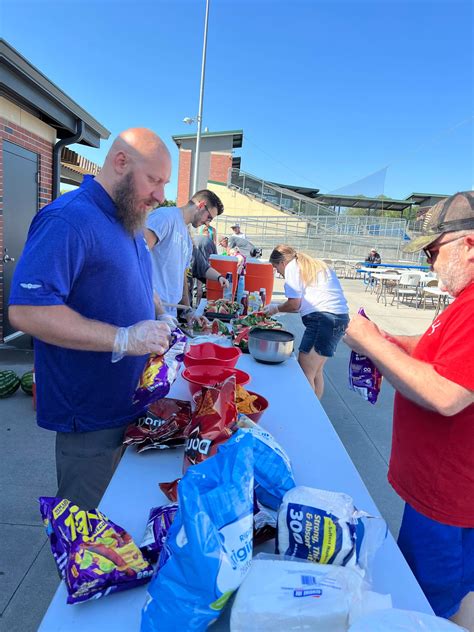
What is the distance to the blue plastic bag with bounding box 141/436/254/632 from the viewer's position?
2.27ft

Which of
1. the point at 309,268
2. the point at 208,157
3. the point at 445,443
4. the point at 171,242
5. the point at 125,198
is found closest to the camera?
the point at 445,443

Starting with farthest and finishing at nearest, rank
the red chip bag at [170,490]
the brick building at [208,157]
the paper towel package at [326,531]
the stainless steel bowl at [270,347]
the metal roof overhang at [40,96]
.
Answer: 1. the brick building at [208,157]
2. the metal roof overhang at [40,96]
3. the stainless steel bowl at [270,347]
4. the red chip bag at [170,490]
5. the paper towel package at [326,531]

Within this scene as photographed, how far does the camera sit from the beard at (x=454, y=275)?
1347 millimetres

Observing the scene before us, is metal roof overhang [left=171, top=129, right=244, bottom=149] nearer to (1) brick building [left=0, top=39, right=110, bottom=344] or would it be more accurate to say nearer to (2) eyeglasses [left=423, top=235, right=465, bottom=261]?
(1) brick building [left=0, top=39, right=110, bottom=344]

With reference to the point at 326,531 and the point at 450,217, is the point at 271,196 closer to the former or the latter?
the point at 450,217

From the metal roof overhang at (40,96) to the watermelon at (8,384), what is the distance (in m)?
2.89

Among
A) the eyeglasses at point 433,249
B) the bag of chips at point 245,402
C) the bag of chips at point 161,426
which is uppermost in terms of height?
the eyeglasses at point 433,249

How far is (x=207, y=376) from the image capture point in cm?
194

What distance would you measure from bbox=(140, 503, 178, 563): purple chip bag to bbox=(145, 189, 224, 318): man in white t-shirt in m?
2.27

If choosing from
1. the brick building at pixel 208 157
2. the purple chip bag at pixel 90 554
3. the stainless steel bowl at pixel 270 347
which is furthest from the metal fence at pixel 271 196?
the purple chip bag at pixel 90 554

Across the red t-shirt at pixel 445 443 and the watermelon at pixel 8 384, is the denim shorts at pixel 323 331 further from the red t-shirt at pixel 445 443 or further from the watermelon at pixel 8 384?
the watermelon at pixel 8 384

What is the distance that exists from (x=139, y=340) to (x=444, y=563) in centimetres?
127

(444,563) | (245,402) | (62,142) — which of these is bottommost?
(444,563)

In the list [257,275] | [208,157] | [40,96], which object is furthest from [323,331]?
[208,157]
